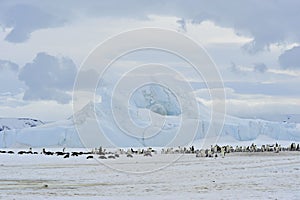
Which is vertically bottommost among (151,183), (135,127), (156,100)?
(151,183)

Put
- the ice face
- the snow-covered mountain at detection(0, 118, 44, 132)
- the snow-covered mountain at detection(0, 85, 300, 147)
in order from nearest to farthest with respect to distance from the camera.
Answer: the snow-covered mountain at detection(0, 85, 300, 147) → the ice face → the snow-covered mountain at detection(0, 118, 44, 132)

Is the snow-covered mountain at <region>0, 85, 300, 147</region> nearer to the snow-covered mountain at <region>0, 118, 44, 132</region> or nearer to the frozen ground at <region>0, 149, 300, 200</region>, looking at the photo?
the frozen ground at <region>0, 149, 300, 200</region>

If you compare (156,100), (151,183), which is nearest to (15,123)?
(156,100)

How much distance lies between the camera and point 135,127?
81812mm

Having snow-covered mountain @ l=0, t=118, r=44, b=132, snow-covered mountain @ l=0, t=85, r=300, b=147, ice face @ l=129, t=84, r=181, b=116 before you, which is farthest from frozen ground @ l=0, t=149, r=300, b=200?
snow-covered mountain @ l=0, t=118, r=44, b=132

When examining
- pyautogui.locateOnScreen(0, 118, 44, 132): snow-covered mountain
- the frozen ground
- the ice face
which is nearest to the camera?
the frozen ground

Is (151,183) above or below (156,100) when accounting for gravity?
below

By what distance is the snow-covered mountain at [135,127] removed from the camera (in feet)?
262

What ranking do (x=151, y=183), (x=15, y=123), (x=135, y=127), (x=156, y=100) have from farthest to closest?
(x=15, y=123) < (x=156, y=100) < (x=135, y=127) < (x=151, y=183)

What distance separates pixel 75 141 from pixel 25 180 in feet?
161

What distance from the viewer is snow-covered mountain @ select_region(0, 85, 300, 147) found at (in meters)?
79.8

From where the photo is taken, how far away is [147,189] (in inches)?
1013

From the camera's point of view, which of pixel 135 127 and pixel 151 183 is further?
pixel 135 127

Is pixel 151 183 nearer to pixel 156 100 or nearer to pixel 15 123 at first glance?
pixel 156 100
